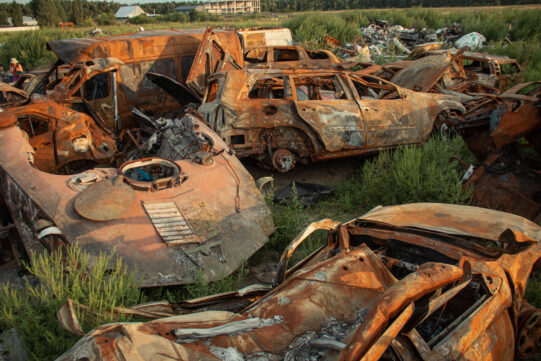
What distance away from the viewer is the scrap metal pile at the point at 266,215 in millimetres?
2145

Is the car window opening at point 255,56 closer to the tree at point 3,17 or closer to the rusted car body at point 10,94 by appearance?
the rusted car body at point 10,94

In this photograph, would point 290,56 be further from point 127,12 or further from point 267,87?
point 127,12

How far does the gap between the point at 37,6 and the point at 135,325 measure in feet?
179

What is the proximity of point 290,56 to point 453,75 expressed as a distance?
4.10 m

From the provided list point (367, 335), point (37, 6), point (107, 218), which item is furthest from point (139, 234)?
point (37, 6)

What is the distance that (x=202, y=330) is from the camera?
218cm

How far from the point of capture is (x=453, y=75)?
352 inches

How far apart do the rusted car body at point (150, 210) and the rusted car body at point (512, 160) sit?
2841mm

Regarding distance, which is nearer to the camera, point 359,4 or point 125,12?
point 359,4

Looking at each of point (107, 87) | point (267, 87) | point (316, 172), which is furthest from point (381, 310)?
point (107, 87)

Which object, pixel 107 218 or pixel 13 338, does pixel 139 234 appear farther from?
pixel 13 338

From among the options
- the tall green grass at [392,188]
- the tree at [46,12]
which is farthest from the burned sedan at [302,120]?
the tree at [46,12]

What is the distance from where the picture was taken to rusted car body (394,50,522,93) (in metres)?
8.21

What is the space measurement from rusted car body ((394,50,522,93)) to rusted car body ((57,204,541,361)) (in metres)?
5.72
